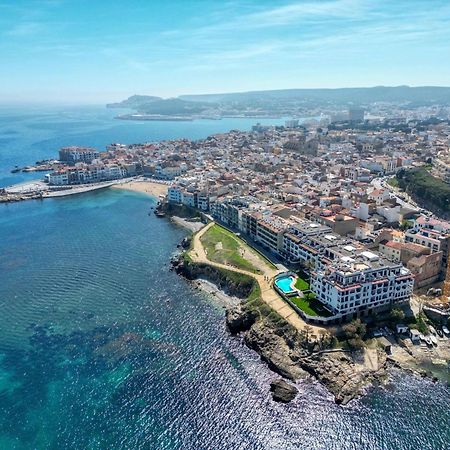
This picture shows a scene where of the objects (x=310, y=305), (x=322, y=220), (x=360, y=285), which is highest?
(x=360, y=285)

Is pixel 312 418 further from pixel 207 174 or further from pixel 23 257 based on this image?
pixel 207 174

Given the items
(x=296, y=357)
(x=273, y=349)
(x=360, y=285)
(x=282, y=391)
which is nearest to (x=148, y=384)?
(x=282, y=391)

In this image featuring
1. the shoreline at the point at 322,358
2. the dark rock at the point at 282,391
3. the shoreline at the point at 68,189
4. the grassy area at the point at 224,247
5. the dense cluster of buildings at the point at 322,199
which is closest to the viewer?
the dark rock at the point at 282,391

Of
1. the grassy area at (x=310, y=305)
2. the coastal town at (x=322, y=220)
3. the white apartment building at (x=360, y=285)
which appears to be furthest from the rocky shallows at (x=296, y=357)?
the white apartment building at (x=360, y=285)

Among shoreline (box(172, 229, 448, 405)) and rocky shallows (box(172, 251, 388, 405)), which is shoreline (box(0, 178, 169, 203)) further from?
shoreline (box(172, 229, 448, 405))

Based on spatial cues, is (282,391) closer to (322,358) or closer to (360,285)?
(322,358)

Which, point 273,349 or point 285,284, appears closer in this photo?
point 273,349

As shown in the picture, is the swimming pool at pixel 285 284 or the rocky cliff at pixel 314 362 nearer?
the rocky cliff at pixel 314 362

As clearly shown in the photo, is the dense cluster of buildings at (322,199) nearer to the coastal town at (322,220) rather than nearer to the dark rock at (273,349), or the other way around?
the coastal town at (322,220)
